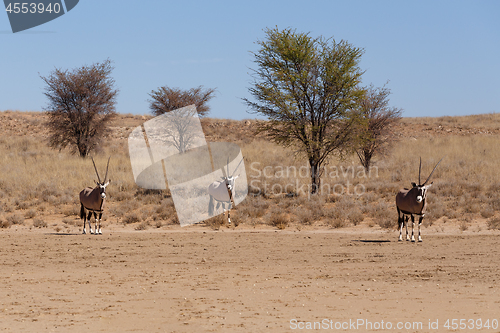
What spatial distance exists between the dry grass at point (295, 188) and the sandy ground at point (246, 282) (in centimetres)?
346

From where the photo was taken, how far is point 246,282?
9.84 meters

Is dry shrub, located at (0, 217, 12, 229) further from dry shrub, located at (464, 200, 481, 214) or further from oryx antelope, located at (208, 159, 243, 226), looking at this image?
dry shrub, located at (464, 200, 481, 214)

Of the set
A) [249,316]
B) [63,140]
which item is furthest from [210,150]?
[249,316]

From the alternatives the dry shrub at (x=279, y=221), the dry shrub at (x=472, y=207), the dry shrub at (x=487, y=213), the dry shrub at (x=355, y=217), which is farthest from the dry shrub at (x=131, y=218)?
the dry shrub at (x=487, y=213)

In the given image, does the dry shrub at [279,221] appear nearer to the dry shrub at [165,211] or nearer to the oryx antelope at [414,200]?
the dry shrub at [165,211]

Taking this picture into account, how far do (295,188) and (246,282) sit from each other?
15467 millimetres

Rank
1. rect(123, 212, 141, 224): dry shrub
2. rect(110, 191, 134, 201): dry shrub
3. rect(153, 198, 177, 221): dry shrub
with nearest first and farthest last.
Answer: rect(123, 212, 141, 224): dry shrub, rect(153, 198, 177, 221): dry shrub, rect(110, 191, 134, 201): dry shrub

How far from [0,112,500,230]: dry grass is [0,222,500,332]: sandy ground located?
3459mm

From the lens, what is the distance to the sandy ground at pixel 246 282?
23.7 ft

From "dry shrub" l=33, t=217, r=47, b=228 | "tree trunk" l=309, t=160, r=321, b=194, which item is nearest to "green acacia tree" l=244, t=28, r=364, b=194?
"tree trunk" l=309, t=160, r=321, b=194

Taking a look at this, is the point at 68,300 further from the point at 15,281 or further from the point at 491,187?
the point at 491,187

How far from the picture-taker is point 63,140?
34.0 metres

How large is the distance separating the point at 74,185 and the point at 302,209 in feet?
41.4

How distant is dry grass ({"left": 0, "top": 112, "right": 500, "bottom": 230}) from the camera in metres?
19.9
